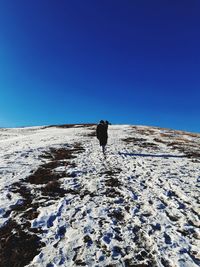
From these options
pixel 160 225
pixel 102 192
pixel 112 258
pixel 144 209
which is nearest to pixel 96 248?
pixel 112 258

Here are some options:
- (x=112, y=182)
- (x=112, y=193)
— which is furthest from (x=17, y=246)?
(x=112, y=182)

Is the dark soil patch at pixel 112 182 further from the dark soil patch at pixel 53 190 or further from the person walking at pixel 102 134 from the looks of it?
the person walking at pixel 102 134

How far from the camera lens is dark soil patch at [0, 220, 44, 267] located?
5.89m

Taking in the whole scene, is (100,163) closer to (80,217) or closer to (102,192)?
(102,192)

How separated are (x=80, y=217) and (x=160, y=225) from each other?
2.86 meters

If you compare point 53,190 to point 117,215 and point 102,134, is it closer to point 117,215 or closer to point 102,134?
point 117,215

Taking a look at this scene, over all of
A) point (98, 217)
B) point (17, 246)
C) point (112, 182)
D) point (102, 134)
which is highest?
point (102, 134)

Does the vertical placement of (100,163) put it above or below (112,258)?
above

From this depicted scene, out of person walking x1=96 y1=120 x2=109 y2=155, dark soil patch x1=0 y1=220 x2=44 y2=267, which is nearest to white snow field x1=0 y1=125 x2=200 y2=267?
dark soil patch x1=0 y1=220 x2=44 y2=267

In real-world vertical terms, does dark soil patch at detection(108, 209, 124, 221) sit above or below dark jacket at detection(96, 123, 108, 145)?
below

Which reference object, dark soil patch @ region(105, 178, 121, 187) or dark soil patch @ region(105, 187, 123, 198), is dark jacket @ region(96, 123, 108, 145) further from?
dark soil patch @ region(105, 187, 123, 198)

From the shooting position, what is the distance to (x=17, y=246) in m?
6.43

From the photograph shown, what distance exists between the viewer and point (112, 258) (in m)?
5.93

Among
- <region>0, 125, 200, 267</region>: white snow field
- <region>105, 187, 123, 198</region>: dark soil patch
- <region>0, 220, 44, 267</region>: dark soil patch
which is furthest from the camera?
<region>105, 187, 123, 198</region>: dark soil patch
